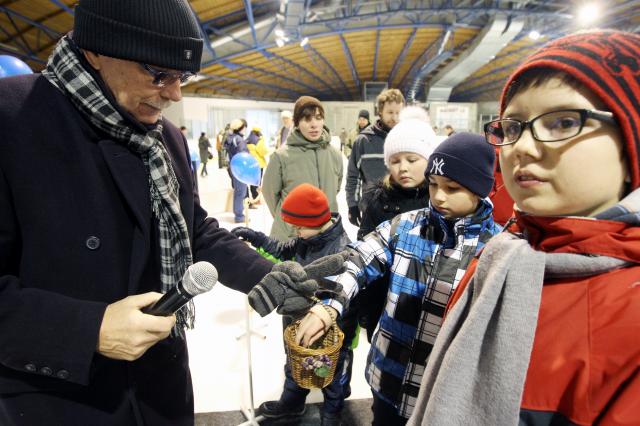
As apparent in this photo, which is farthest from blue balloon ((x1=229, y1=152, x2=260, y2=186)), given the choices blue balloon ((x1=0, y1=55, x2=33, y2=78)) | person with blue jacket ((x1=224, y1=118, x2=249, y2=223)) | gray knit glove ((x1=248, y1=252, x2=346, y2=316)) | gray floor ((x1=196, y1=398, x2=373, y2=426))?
gray knit glove ((x1=248, y1=252, x2=346, y2=316))

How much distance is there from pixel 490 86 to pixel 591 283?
32131mm

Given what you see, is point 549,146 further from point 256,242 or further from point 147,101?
point 256,242

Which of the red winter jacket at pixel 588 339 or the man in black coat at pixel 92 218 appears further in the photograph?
the man in black coat at pixel 92 218

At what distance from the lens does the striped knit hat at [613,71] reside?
0.56 m

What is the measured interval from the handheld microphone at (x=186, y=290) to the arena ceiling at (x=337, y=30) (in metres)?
11.0

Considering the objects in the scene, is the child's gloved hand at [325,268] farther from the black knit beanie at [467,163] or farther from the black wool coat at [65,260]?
the black knit beanie at [467,163]

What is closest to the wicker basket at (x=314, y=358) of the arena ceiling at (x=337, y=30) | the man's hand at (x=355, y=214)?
the man's hand at (x=355, y=214)

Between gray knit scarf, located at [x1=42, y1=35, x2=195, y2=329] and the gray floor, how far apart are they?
133 centimetres

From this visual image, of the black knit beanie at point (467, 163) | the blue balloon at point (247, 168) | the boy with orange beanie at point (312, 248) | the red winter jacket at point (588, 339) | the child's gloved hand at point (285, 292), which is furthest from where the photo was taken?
the blue balloon at point (247, 168)

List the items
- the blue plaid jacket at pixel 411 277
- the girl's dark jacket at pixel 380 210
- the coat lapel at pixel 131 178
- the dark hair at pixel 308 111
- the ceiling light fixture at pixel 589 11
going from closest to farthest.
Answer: the coat lapel at pixel 131 178
the blue plaid jacket at pixel 411 277
the girl's dark jacket at pixel 380 210
the dark hair at pixel 308 111
the ceiling light fixture at pixel 589 11

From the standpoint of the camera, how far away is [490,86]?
28.2 meters

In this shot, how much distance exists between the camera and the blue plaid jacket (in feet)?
4.11

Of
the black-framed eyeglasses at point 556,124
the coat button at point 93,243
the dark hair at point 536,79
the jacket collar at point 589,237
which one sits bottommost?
the coat button at point 93,243

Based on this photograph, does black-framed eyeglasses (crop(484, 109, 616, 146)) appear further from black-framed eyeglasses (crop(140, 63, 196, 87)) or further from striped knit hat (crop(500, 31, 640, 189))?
black-framed eyeglasses (crop(140, 63, 196, 87))
